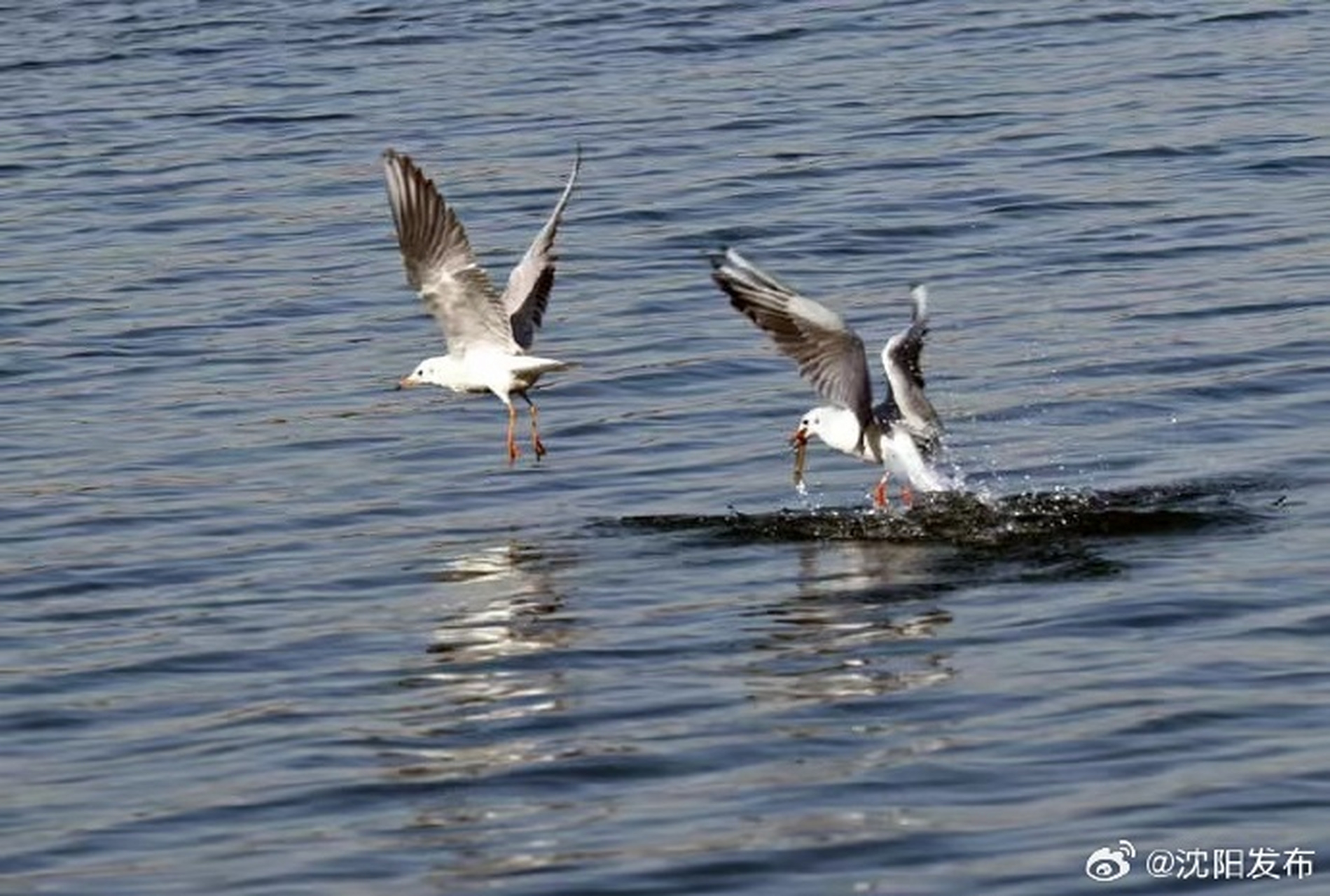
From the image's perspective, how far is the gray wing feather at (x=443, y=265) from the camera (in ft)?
48.9

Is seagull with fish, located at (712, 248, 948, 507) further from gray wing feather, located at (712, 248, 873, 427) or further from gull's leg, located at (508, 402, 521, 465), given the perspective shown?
gull's leg, located at (508, 402, 521, 465)

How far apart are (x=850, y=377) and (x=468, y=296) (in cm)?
197

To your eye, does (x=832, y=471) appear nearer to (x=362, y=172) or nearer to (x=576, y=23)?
(x=362, y=172)

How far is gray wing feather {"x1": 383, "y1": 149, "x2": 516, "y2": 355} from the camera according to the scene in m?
14.9

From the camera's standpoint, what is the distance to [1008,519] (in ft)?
47.9

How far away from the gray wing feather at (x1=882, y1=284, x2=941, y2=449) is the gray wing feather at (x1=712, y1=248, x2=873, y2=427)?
14 centimetres

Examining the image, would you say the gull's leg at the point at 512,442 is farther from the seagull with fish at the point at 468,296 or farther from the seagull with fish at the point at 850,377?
the seagull with fish at the point at 850,377

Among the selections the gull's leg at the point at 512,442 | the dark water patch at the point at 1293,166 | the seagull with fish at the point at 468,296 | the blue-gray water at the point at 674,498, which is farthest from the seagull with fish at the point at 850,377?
the dark water patch at the point at 1293,166

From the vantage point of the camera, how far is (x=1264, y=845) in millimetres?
9922

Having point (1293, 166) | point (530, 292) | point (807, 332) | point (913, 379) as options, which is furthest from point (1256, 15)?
point (807, 332)

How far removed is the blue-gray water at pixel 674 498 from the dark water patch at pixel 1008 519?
0.03 metres

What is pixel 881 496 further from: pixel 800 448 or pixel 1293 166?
pixel 1293 166

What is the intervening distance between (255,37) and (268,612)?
1968cm

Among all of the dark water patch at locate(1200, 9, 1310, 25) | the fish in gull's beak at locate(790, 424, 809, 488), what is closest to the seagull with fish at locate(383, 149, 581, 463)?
the fish in gull's beak at locate(790, 424, 809, 488)
